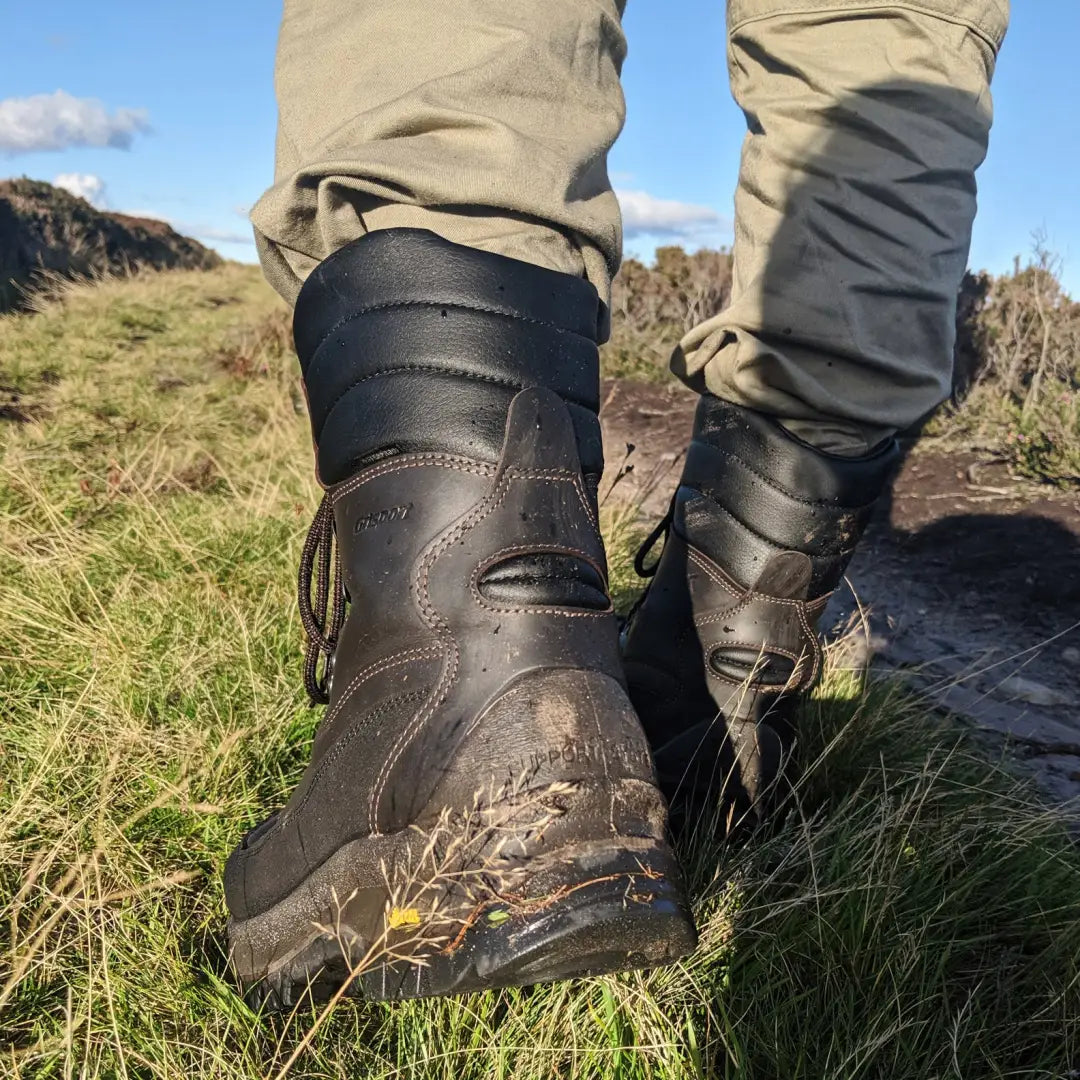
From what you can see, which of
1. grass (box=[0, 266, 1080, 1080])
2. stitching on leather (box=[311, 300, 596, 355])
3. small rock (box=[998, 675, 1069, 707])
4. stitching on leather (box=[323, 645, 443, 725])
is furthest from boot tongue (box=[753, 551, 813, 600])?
small rock (box=[998, 675, 1069, 707])

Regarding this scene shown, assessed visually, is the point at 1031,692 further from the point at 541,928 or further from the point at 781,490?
the point at 541,928

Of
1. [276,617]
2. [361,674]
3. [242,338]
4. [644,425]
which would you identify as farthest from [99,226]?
[361,674]

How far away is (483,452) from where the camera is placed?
1067mm

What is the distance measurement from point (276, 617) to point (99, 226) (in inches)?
659

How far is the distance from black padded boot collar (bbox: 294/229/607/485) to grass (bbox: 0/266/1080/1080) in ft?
2.10

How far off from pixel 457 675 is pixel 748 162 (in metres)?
1.11

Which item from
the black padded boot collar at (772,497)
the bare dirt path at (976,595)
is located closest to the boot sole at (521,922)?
the black padded boot collar at (772,497)

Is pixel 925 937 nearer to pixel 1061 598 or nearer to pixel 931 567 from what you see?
pixel 1061 598

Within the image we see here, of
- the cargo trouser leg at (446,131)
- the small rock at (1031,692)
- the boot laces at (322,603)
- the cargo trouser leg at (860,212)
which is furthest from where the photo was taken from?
the small rock at (1031,692)

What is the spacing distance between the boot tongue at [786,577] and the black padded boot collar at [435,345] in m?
0.52

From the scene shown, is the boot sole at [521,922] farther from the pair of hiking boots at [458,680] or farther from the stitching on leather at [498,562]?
the stitching on leather at [498,562]

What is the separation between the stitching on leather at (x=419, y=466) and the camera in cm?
107

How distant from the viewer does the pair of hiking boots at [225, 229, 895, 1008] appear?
0.93 metres

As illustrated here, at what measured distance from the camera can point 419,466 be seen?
1084mm
